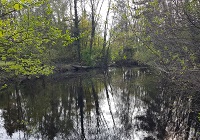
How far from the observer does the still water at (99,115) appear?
8.45 metres

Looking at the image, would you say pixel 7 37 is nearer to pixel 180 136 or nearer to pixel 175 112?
pixel 180 136

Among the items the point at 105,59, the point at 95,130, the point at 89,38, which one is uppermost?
the point at 89,38

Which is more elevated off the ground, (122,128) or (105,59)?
(105,59)

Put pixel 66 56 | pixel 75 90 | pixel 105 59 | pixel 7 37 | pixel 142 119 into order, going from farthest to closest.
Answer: pixel 105 59 → pixel 66 56 → pixel 75 90 → pixel 142 119 → pixel 7 37

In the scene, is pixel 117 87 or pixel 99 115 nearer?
pixel 99 115

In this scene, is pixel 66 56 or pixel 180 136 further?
pixel 66 56

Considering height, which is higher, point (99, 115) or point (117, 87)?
point (117, 87)

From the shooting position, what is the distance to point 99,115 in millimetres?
10828

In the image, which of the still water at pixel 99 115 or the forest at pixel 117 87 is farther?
the still water at pixel 99 115

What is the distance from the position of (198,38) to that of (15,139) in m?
8.56

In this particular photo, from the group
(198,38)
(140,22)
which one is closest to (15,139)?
(140,22)

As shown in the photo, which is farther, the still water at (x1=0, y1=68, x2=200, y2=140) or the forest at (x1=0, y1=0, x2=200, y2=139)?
the still water at (x1=0, y1=68, x2=200, y2=140)

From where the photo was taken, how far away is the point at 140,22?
9.25 m

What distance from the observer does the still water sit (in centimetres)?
845
